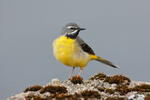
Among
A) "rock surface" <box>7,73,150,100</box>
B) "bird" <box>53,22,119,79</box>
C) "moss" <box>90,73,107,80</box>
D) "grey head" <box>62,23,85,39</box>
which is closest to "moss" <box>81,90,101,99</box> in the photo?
"rock surface" <box>7,73,150,100</box>

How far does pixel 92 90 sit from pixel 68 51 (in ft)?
8.89

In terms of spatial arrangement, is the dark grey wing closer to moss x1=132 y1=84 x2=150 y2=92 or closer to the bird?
the bird

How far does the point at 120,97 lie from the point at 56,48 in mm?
4570

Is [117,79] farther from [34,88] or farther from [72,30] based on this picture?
[34,88]

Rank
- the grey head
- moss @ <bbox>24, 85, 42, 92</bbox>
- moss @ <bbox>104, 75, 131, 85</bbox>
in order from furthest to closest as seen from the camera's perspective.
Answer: moss @ <bbox>104, 75, 131, 85</bbox>, the grey head, moss @ <bbox>24, 85, 42, 92</bbox>

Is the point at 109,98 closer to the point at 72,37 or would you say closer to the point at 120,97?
the point at 120,97

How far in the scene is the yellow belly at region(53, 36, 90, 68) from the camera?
1920 centimetres

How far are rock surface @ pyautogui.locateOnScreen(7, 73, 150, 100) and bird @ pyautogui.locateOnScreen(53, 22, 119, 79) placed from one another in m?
1.18

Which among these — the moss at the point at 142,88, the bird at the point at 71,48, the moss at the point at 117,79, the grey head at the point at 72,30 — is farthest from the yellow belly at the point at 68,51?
the moss at the point at 142,88

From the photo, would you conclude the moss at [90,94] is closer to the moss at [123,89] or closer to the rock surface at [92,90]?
the rock surface at [92,90]

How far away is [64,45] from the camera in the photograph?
19.2m

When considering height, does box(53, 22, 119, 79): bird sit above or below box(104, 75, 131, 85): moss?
above

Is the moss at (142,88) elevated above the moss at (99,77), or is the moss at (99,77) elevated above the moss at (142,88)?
the moss at (142,88)

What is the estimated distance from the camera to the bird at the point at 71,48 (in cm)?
1923
